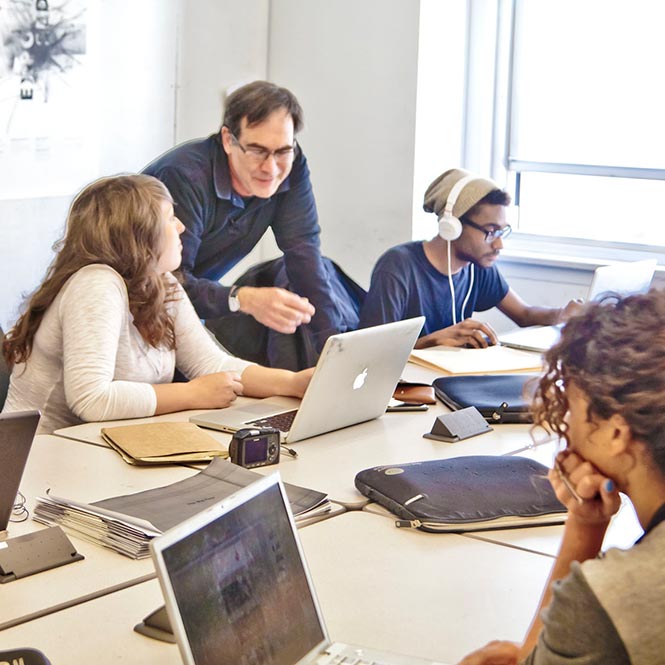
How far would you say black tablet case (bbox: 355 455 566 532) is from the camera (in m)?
1.64

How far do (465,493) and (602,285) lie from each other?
146 cm

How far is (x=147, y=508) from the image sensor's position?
5.33ft

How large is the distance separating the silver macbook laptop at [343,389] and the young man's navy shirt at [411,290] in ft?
3.52

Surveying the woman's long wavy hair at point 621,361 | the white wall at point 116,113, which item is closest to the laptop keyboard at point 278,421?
the woman's long wavy hair at point 621,361

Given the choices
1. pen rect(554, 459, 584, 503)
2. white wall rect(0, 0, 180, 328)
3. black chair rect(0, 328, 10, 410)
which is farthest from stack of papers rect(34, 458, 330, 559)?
white wall rect(0, 0, 180, 328)

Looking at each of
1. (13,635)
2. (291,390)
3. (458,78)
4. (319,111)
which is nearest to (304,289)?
(319,111)

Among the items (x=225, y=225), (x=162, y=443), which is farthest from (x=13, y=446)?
(x=225, y=225)

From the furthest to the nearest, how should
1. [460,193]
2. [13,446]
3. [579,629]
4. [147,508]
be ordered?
[460,193]
[147,508]
[13,446]
[579,629]

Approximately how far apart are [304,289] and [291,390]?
142 centimetres

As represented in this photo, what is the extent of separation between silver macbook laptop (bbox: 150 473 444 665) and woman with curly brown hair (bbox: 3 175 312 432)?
1136 mm

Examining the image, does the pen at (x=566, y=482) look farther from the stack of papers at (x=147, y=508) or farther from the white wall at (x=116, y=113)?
the white wall at (x=116, y=113)

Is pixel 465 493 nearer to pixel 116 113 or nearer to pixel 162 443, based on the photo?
pixel 162 443

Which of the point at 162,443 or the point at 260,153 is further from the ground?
the point at 260,153

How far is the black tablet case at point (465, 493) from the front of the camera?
164 centimetres
